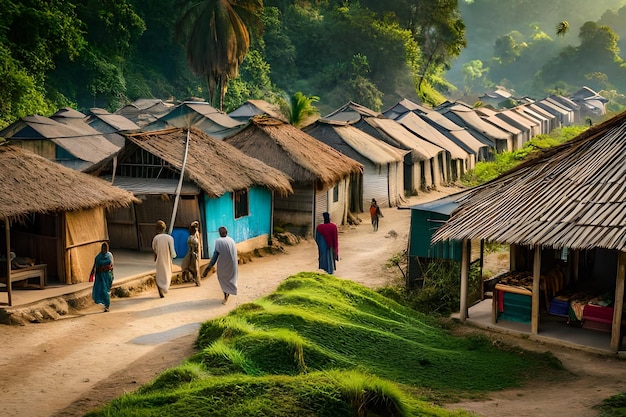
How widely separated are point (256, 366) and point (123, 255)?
978 cm

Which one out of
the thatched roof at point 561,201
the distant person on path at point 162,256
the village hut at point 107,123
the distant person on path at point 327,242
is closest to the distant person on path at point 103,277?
the distant person on path at point 162,256

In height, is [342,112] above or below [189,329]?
above

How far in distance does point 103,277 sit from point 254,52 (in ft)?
159

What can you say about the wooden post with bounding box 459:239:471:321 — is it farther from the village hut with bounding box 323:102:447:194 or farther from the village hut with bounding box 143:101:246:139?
the village hut with bounding box 143:101:246:139

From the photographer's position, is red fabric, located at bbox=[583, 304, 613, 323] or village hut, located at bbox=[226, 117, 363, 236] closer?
red fabric, located at bbox=[583, 304, 613, 323]

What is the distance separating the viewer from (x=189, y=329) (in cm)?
1220

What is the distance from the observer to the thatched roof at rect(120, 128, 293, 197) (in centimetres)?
1755

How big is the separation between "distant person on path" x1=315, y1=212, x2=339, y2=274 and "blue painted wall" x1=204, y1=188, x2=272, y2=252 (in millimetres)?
3539

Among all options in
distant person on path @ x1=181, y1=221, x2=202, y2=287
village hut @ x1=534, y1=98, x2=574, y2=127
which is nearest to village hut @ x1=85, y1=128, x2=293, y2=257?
distant person on path @ x1=181, y1=221, x2=202, y2=287

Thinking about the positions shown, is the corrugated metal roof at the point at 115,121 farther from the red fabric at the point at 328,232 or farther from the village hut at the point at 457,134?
the red fabric at the point at 328,232

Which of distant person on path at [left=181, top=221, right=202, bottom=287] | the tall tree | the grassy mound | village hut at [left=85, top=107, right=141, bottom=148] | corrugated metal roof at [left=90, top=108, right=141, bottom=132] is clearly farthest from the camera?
the tall tree

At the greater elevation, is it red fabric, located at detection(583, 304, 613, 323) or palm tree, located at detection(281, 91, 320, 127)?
palm tree, located at detection(281, 91, 320, 127)

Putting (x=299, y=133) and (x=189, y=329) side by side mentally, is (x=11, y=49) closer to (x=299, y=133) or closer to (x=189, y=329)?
(x=299, y=133)

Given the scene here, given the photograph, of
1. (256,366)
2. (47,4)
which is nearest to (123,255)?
(256,366)
